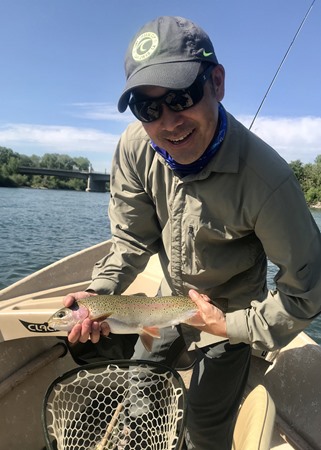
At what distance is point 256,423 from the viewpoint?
1718 mm

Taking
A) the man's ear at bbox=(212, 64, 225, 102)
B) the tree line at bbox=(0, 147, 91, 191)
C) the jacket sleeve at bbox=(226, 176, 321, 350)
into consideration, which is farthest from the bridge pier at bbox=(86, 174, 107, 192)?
the jacket sleeve at bbox=(226, 176, 321, 350)

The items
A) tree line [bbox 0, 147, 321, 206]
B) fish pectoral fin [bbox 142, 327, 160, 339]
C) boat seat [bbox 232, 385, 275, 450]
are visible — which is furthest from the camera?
tree line [bbox 0, 147, 321, 206]

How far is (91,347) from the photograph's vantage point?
11.0ft

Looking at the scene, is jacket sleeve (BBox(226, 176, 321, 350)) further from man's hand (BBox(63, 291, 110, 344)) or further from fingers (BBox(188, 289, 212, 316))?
man's hand (BBox(63, 291, 110, 344))

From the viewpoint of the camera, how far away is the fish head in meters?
2.49

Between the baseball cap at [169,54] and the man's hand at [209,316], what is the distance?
1241 mm

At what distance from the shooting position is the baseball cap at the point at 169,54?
6.18 ft

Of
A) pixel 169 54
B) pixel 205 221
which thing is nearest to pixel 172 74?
pixel 169 54

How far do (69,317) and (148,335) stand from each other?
0.54 metres

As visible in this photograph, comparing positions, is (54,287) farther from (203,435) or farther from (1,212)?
(1,212)

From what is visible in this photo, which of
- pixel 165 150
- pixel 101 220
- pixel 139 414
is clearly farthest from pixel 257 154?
pixel 101 220

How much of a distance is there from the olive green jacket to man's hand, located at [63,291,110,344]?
0.70 ft

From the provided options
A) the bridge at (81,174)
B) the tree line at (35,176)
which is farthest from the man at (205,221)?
the tree line at (35,176)

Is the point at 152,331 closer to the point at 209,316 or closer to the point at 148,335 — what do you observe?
the point at 148,335
